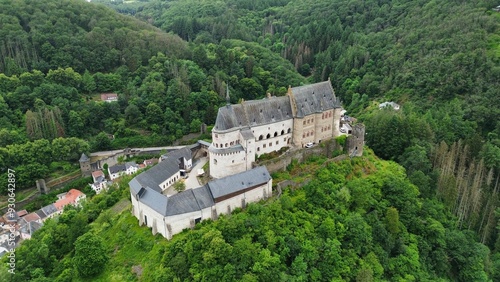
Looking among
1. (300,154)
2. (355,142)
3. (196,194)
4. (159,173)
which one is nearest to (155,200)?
(196,194)

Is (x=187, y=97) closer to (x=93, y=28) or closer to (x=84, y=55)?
(x=84, y=55)

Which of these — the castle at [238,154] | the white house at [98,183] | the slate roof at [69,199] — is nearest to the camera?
the castle at [238,154]

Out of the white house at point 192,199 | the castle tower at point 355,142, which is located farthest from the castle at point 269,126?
the white house at point 192,199

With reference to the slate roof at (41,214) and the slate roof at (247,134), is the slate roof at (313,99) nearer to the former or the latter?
the slate roof at (247,134)

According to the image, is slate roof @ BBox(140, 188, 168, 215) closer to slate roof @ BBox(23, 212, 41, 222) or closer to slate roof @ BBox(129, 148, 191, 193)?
slate roof @ BBox(129, 148, 191, 193)

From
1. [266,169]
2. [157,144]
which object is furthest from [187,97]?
[266,169]
